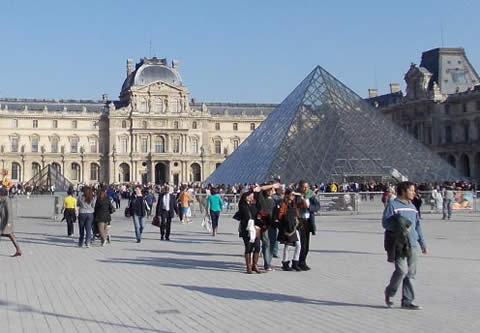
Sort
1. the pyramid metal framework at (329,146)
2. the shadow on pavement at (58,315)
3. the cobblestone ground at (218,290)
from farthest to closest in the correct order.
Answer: the pyramid metal framework at (329,146)
the cobblestone ground at (218,290)
the shadow on pavement at (58,315)

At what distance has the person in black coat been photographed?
15.6 metres

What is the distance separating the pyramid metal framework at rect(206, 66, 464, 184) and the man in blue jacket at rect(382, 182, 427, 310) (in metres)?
21.5

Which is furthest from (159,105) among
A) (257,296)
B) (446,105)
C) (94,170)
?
(257,296)

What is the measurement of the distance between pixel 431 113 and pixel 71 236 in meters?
51.3

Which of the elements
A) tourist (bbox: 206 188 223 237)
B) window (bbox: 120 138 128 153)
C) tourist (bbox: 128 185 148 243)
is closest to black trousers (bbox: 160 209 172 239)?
tourist (bbox: 128 185 148 243)

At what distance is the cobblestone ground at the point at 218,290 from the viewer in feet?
21.5

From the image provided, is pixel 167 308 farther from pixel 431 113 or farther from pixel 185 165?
pixel 185 165

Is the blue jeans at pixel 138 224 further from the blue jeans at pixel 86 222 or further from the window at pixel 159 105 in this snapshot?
the window at pixel 159 105

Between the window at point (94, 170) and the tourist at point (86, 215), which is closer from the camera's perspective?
the tourist at point (86, 215)

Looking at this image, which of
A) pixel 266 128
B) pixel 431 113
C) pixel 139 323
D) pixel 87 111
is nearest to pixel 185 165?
pixel 87 111

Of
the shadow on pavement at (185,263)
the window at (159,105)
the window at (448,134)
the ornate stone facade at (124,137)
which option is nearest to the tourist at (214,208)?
the shadow on pavement at (185,263)

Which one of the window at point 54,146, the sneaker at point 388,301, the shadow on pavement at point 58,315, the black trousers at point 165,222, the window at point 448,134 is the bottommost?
the shadow on pavement at point 58,315

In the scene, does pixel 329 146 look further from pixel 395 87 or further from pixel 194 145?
pixel 194 145

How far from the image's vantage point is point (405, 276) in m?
7.14
